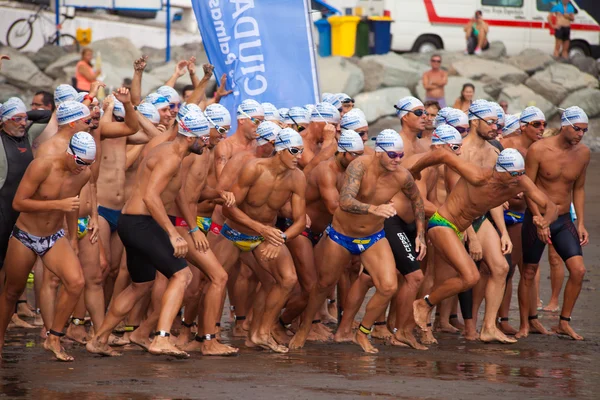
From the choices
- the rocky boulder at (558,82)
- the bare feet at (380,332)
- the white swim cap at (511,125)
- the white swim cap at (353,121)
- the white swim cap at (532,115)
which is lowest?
the rocky boulder at (558,82)

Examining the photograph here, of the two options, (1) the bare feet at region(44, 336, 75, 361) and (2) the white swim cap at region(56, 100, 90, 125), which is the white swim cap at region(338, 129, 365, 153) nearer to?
(2) the white swim cap at region(56, 100, 90, 125)

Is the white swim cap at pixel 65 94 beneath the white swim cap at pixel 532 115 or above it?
above

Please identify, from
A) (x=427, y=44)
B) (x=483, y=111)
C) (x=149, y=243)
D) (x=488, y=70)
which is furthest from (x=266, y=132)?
(x=427, y=44)

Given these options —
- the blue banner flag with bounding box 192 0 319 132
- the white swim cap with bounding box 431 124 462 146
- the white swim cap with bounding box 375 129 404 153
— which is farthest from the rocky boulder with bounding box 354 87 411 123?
the white swim cap with bounding box 375 129 404 153

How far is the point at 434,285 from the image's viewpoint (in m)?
11.4

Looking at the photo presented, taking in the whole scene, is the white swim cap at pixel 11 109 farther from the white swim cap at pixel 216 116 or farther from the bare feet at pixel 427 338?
the bare feet at pixel 427 338

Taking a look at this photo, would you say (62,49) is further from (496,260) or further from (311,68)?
(496,260)

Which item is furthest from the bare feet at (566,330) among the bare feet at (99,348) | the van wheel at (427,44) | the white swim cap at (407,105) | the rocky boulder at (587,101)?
the van wheel at (427,44)

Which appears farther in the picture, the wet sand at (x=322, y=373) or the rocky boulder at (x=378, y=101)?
the rocky boulder at (x=378, y=101)

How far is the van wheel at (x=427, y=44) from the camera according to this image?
28656 mm

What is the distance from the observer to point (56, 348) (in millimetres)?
9594

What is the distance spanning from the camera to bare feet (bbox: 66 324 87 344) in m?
10.8

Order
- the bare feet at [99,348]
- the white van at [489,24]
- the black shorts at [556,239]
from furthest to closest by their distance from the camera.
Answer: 1. the white van at [489,24]
2. the black shorts at [556,239]
3. the bare feet at [99,348]

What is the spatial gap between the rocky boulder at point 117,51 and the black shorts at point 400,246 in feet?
51.8
